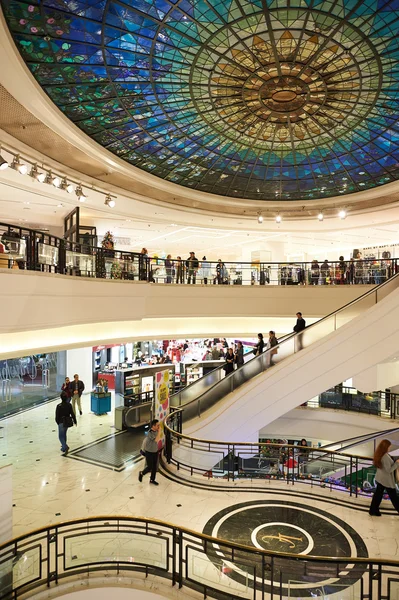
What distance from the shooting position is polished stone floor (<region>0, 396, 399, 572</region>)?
22.6ft

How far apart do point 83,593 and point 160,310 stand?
9.88 metres

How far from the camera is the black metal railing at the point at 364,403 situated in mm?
14713

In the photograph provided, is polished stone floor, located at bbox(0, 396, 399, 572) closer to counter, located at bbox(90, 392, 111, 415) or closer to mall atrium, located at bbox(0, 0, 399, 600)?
mall atrium, located at bbox(0, 0, 399, 600)

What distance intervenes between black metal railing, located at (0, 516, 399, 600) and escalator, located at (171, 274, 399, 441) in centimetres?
509

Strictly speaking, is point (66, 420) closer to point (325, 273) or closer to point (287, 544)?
point (287, 544)

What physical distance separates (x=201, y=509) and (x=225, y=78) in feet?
30.6

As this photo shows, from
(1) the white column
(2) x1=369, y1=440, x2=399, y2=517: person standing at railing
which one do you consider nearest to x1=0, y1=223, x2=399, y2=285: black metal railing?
(1) the white column

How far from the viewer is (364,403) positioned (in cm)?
1536

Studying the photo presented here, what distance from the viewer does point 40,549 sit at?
589 centimetres

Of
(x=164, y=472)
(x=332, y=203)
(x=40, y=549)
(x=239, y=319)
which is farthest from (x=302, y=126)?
(x=40, y=549)

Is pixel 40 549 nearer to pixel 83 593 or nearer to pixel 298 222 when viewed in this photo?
pixel 83 593

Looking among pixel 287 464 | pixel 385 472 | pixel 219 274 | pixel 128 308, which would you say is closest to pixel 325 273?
pixel 219 274

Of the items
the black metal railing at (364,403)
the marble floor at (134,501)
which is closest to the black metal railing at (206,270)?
the black metal railing at (364,403)

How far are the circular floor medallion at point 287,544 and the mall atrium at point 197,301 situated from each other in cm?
4
